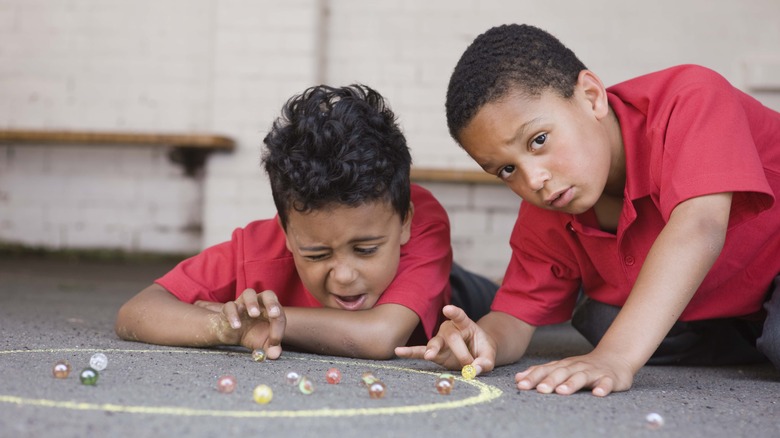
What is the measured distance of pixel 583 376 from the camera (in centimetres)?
134

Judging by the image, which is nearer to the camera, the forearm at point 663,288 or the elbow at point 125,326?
the forearm at point 663,288

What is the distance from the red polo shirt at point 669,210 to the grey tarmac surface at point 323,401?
0.53ft

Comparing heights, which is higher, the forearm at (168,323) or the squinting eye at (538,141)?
the squinting eye at (538,141)

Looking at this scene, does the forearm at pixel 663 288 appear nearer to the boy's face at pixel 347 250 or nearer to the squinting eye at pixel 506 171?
the squinting eye at pixel 506 171

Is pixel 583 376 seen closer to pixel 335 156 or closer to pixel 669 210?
pixel 669 210

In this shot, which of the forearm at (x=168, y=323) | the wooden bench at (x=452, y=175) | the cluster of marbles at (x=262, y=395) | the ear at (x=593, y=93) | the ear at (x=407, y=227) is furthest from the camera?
the wooden bench at (x=452, y=175)

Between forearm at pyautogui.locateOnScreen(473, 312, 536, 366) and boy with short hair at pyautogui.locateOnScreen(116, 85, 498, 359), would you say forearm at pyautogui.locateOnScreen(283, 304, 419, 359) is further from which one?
forearm at pyautogui.locateOnScreen(473, 312, 536, 366)

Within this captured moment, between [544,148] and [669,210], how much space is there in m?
0.23

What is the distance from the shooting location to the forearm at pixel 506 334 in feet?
5.56

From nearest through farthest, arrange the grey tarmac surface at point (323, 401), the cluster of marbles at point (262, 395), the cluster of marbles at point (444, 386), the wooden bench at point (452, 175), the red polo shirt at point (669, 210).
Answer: the grey tarmac surface at point (323, 401), the cluster of marbles at point (262, 395), the cluster of marbles at point (444, 386), the red polo shirt at point (669, 210), the wooden bench at point (452, 175)

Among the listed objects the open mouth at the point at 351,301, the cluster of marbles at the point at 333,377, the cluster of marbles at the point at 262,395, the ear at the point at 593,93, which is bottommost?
the open mouth at the point at 351,301

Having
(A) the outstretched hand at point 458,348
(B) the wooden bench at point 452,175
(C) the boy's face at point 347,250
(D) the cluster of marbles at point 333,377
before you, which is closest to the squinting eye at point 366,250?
(C) the boy's face at point 347,250

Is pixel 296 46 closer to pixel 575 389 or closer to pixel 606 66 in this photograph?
pixel 606 66

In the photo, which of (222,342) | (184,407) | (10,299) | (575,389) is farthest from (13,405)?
(10,299)
